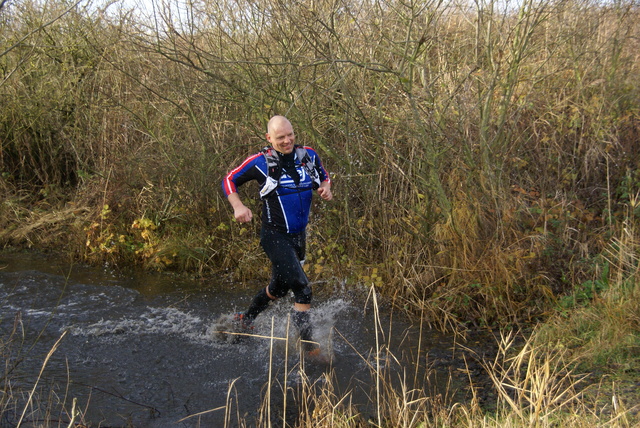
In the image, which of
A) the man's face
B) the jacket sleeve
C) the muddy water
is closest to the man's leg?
the muddy water

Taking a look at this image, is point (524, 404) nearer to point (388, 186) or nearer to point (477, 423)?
point (477, 423)

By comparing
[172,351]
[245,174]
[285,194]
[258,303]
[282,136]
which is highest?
[282,136]

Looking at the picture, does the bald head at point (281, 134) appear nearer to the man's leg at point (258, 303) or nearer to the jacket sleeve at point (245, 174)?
the jacket sleeve at point (245, 174)

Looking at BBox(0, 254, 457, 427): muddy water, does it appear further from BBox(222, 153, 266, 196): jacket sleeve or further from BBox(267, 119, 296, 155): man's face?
BBox(267, 119, 296, 155): man's face

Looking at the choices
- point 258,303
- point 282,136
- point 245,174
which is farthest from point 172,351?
point 282,136

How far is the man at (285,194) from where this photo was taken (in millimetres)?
5004

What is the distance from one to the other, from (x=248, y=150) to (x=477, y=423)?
5.05 meters

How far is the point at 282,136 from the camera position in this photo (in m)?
4.94

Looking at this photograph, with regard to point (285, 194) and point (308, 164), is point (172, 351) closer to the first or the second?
point (285, 194)

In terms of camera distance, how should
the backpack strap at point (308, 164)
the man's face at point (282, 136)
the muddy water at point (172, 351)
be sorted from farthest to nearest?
1. the backpack strap at point (308, 164)
2. the man's face at point (282, 136)
3. the muddy water at point (172, 351)

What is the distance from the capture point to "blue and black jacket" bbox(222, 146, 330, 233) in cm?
502

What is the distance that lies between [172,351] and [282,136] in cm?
211

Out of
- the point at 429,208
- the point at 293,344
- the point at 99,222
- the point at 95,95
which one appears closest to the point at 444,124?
the point at 429,208

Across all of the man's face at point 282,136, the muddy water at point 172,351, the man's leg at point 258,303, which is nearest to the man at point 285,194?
the man's face at point 282,136
